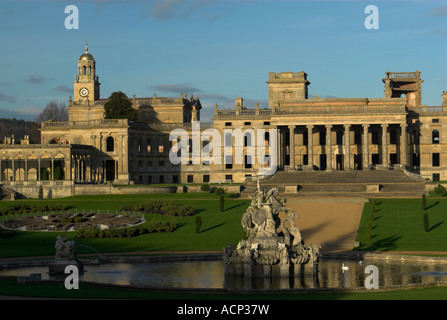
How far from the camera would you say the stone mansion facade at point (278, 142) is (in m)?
105

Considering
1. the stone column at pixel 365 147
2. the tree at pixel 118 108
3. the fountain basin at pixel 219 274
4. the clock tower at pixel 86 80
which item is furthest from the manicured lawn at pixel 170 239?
the clock tower at pixel 86 80

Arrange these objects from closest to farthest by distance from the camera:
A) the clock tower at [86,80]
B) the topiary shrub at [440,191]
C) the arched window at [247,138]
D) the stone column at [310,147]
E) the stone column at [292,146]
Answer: the topiary shrub at [440,191]
the stone column at [292,146]
the stone column at [310,147]
the arched window at [247,138]
the clock tower at [86,80]

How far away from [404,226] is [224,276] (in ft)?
84.8

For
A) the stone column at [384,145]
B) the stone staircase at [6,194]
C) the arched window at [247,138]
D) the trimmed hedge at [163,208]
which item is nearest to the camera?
the trimmed hedge at [163,208]

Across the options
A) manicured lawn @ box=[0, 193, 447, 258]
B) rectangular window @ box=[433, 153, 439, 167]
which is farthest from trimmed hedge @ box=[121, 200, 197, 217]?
rectangular window @ box=[433, 153, 439, 167]

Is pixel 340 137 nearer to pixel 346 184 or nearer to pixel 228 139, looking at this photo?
pixel 228 139

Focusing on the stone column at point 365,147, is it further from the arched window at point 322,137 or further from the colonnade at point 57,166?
the colonnade at point 57,166

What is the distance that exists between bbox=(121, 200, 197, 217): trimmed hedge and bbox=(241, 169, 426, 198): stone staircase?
24.3ft

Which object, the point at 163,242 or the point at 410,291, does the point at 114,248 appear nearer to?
the point at 163,242

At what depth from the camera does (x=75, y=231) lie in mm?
64750

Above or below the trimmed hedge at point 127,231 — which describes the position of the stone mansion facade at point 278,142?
above

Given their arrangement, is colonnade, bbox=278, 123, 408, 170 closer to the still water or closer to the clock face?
the clock face

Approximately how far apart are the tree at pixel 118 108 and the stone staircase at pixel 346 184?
29.6 m

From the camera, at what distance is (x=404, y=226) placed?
213ft
